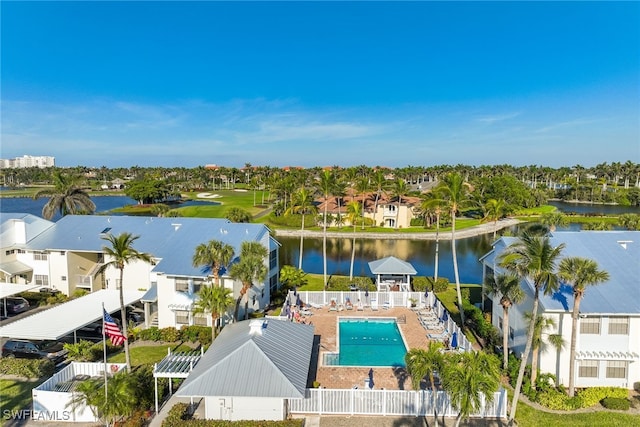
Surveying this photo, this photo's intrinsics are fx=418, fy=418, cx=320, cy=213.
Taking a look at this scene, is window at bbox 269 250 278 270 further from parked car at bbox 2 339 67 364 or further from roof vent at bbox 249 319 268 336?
parked car at bbox 2 339 67 364

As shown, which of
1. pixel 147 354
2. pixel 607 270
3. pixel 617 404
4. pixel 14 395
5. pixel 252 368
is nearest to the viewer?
pixel 252 368

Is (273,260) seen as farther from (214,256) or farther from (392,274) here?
(214,256)

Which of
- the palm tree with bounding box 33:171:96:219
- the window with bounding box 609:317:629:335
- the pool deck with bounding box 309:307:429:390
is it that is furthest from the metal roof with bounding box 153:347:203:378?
the palm tree with bounding box 33:171:96:219

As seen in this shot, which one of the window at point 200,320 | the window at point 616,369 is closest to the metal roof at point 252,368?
the window at point 200,320

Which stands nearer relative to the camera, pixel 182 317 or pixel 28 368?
pixel 28 368

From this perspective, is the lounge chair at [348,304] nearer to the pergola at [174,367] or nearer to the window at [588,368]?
the pergola at [174,367]

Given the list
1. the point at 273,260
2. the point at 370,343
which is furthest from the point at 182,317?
the point at 370,343
